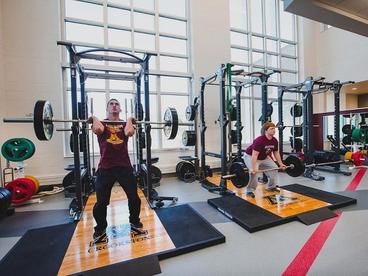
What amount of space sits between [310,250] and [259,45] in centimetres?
722

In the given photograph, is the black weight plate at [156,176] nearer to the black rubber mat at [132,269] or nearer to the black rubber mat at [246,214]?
the black rubber mat at [246,214]

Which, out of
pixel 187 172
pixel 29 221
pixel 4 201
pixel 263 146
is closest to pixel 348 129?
pixel 263 146

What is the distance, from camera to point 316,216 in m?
2.73

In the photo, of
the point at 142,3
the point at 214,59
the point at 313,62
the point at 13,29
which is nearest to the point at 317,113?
the point at 313,62

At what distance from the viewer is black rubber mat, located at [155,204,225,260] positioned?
2.06 m

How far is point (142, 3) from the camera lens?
5746 mm

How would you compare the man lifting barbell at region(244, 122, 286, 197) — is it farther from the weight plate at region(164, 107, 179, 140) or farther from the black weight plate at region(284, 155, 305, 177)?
the weight plate at region(164, 107, 179, 140)

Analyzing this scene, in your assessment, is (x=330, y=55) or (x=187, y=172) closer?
(x=187, y=172)

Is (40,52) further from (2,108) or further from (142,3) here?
(142,3)

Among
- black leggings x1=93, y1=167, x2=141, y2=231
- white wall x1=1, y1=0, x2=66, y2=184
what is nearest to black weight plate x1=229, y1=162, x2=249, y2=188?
black leggings x1=93, y1=167, x2=141, y2=231

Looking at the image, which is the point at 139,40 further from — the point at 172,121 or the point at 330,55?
the point at 330,55

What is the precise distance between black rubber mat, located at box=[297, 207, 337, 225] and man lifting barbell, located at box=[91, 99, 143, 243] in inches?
85.2

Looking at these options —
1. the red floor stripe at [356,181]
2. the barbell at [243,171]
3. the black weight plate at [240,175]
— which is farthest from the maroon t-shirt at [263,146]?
the red floor stripe at [356,181]

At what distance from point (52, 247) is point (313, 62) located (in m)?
10.0
